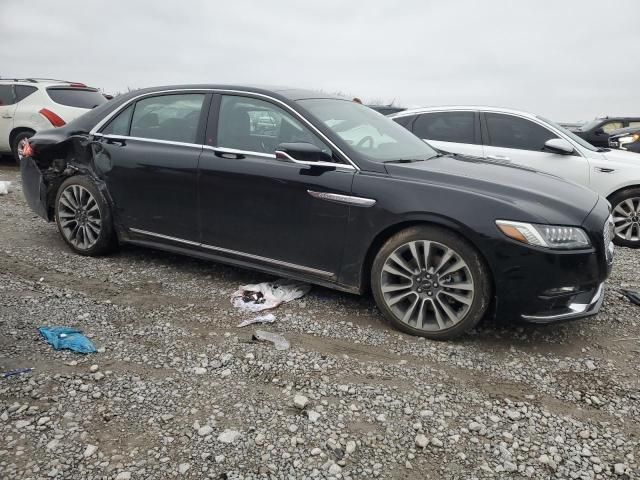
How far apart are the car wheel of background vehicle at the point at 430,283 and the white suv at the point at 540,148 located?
302 cm

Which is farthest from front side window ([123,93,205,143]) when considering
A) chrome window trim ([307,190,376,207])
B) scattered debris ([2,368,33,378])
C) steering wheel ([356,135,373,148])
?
scattered debris ([2,368,33,378])

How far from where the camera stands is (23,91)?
9.98 m

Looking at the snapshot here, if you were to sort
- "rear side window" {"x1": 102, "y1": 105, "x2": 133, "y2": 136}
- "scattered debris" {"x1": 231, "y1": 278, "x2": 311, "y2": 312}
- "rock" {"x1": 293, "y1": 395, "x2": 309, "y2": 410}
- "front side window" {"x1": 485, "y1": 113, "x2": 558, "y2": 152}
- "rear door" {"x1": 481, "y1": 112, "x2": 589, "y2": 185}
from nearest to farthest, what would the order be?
1. "rock" {"x1": 293, "y1": 395, "x2": 309, "y2": 410}
2. "scattered debris" {"x1": 231, "y1": 278, "x2": 311, "y2": 312}
3. "rear side window" {"x1": 102, "y1": 105, "x2": 133, "y2": 136}
4. "rear door" {"x1": 481, "y1": 112, "x2": 589, "y2": 185}
5. "front side window" {"x1": 485, "y1": 113, "x2": 558, "y2": 152}

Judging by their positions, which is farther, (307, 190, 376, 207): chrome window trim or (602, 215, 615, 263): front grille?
(307, 190, 376, 207): chrome window trim

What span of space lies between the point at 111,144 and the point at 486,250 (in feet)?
11.2

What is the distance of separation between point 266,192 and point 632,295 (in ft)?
10.6

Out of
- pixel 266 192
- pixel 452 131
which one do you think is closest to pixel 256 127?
pixel 266 192

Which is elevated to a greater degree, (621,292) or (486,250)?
(486,250)

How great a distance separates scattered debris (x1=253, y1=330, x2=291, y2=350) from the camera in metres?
3.36

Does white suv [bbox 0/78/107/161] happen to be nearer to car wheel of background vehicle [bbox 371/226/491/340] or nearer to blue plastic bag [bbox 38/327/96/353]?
blue plastic bag [bbox 38/327/96/353]

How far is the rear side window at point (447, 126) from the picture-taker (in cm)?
673

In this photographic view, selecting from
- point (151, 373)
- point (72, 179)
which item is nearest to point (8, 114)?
point (72, 179)

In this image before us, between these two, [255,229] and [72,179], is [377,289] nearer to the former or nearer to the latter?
[255,229]

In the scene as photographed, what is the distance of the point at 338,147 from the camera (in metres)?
3.73
